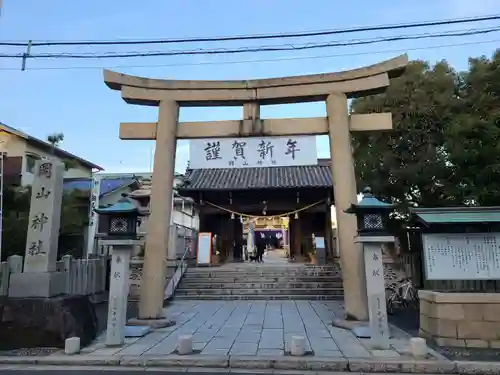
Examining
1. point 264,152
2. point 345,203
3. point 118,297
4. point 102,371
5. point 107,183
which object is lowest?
point 102,371

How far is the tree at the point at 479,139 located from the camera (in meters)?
10.9

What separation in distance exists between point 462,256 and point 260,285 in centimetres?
964

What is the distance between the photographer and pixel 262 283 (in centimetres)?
1669

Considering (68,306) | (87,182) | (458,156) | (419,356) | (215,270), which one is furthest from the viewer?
(87,182)

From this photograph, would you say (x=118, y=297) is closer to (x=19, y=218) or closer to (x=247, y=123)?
(x=247, y=123)

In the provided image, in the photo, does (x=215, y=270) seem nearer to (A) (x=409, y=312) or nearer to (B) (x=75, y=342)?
(A) (x=409, y=312)

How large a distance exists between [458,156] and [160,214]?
865 cm

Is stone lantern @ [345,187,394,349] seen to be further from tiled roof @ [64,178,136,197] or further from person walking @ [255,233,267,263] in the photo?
tiled roof @ [64,178,136,197]

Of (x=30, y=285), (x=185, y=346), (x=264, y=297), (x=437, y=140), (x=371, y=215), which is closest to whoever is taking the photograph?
(x=185, y=346)

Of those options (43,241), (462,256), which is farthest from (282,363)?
(43,241)

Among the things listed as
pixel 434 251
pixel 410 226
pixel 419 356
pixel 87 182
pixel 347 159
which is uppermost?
pixel 87 182

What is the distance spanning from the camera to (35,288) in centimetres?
812

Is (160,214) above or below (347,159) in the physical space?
below

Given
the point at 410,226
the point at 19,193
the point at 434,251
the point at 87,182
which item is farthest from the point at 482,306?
the point at 87,182
